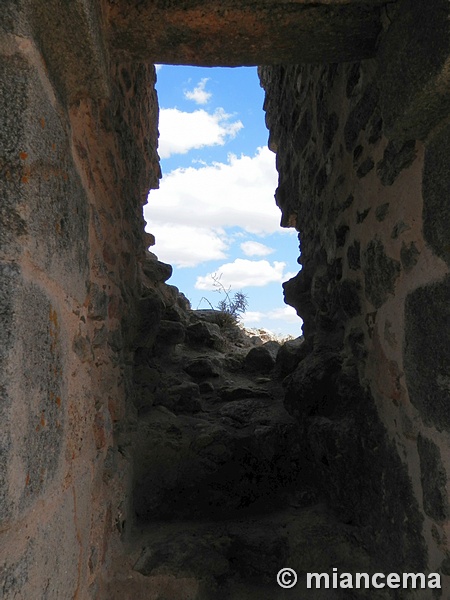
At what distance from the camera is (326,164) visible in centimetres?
237

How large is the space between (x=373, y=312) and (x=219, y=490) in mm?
1134

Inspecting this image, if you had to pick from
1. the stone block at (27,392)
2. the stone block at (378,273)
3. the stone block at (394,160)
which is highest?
the stone block at (394,160)

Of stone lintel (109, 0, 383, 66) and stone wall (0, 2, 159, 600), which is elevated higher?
stone lintel (109, 0, 383, 66)

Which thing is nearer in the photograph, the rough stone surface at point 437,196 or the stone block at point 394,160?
the rough stone surface at point 437,196

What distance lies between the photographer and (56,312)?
3.79 feet

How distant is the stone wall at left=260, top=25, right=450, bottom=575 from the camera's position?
4.63 ft

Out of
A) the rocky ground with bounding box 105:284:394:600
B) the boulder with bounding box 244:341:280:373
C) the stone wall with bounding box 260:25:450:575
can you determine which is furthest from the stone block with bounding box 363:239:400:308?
the boulder with bounding box 244:341:280:373

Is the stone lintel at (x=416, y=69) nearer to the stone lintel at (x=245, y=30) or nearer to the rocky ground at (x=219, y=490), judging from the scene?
the stone lintel at (x=245, y=30)

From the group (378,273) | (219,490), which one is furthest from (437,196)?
(219,490)

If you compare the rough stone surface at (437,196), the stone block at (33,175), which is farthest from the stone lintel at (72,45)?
the rough stone surface at (437,196)

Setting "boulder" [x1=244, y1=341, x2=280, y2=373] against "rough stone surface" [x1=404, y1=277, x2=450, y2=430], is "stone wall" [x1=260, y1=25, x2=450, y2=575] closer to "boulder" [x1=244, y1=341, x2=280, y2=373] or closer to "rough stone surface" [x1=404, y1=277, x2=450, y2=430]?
"rough stone surface" [x1=404, y1=277, x2=450, y2=430]

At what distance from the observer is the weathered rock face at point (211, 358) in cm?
101

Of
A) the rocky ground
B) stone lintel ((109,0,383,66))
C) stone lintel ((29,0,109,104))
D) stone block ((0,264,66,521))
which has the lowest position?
the rocky ground

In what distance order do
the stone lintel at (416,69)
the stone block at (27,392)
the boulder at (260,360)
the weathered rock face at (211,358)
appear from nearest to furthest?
the stone block at (27,392)
the weathered rock face at (211,358)
the stone lintel at (416,69)
the boulder at (260,360)
